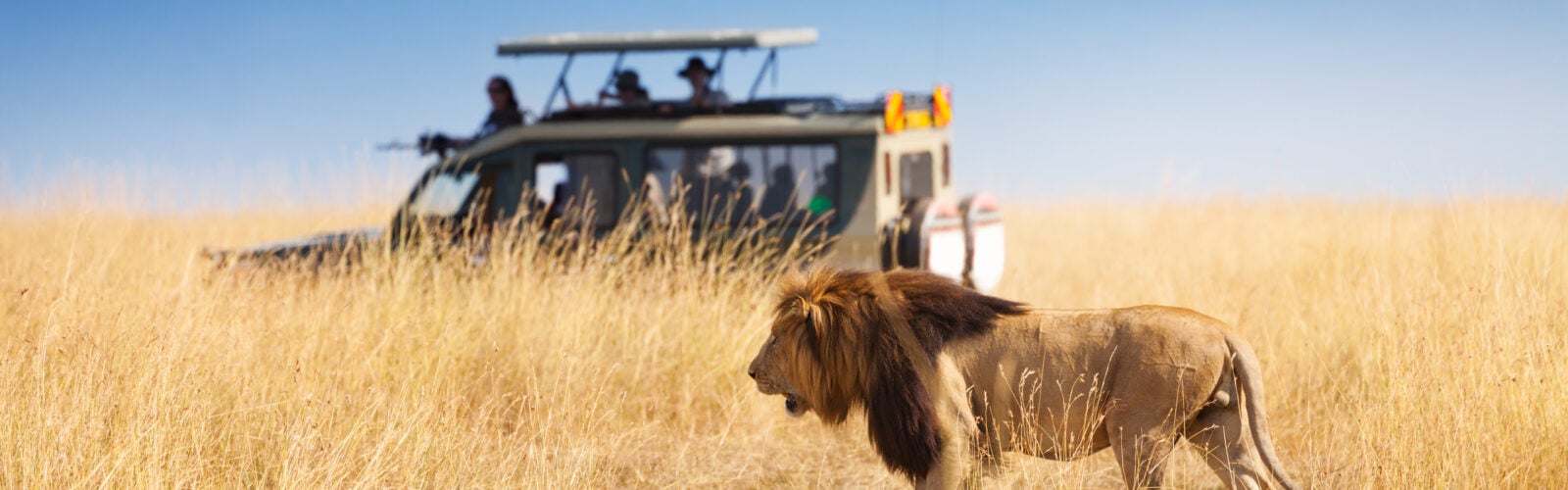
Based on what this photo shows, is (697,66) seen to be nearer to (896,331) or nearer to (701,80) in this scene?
(701,80)

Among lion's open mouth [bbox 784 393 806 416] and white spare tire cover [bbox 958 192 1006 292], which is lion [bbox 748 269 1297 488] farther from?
white spare tire cover [bbox 958 192 1006 292]

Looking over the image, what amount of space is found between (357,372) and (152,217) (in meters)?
4.83

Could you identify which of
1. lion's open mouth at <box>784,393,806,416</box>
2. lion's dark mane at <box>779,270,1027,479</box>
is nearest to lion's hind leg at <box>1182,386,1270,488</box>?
lion's dark mane at <box>779,270,1027,479</box>

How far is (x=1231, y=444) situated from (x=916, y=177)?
5783 millimetres

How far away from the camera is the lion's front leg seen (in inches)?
164

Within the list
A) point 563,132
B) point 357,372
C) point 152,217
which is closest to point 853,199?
point 563,132

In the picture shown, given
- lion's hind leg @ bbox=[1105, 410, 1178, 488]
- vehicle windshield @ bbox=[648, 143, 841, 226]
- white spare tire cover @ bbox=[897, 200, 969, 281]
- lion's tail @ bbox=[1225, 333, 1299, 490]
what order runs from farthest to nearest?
vehicle windshield @ bbox=[648, 143, 841, 226] → white spare tire cover @ bbox=[897, 200, 969, 281] → lion's hind leg @ bbox=[1105, 410, 1178, 488] → lion's tail @ bbox=[1225, 333, 1299, 490]

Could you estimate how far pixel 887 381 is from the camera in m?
4.18

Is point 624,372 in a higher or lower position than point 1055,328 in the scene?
lower

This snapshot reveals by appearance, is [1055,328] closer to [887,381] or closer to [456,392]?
[887,381]

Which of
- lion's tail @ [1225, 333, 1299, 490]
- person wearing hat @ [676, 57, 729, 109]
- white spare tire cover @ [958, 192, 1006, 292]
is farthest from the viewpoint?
person wearing hat @ [676, 57, 729, 109]

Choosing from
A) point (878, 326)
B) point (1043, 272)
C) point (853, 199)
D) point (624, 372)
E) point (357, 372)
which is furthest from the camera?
point (1043, 272)

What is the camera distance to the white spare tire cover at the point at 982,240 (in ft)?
29.4

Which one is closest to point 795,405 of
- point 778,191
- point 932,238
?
point 932,238
